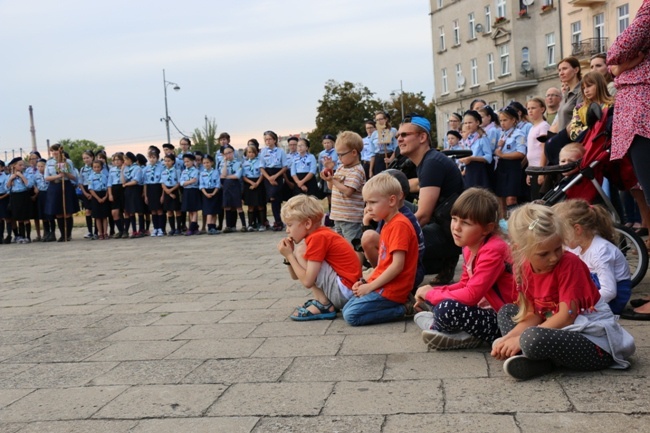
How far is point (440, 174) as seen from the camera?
6.48 m

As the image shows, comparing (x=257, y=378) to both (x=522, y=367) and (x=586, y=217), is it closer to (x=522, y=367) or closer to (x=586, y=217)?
(x=522, y=367)

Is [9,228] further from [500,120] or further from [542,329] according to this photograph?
[542,329]

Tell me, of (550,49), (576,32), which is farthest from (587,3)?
(550,49)

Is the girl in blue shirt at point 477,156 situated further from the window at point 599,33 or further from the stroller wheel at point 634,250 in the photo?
the window at point 599,33

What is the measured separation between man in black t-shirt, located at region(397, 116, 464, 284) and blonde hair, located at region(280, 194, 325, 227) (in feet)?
3.41

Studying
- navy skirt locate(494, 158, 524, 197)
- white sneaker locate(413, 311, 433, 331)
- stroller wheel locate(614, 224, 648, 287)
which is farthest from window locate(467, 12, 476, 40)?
white sneaker locate(413, 311, 433, 331)

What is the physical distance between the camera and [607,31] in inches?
1523

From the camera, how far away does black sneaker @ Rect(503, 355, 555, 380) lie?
3.79m

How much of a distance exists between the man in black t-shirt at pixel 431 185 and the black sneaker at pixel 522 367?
2.78 m

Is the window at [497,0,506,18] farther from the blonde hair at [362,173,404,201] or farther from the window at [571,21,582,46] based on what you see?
the blonde hair at [362,173,404,201]

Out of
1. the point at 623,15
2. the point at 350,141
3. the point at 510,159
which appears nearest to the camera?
the point at 350,141

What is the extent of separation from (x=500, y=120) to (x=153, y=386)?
8.16m

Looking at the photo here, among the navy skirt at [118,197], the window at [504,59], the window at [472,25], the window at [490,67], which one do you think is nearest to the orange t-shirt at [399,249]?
the navy skirt at [118,197]

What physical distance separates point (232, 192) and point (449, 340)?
42.0 feet
